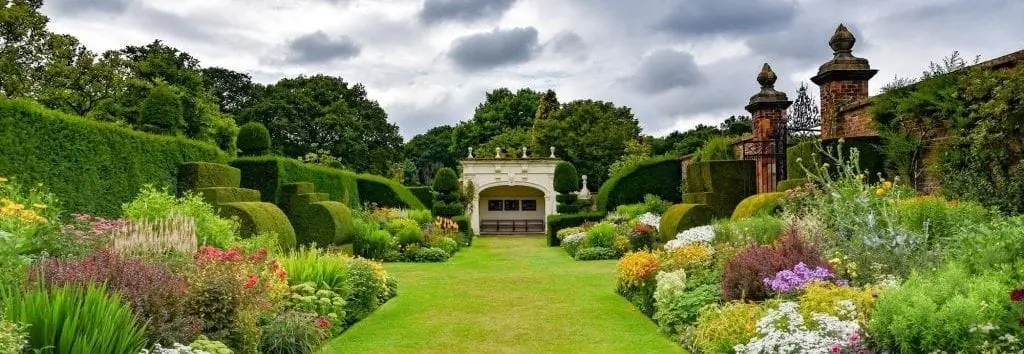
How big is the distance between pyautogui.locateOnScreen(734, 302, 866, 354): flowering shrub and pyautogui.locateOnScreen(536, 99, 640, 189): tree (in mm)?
34983

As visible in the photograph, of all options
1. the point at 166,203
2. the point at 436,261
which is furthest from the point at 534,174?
the point at 166,203

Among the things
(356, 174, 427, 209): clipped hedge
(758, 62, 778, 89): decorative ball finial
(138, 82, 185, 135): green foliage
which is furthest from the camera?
(356, 174, 427, 209): clipped hedge

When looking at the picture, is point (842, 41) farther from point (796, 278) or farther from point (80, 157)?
point (80, 157)

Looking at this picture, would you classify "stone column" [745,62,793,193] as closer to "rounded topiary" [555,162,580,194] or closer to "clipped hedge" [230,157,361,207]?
"clipped hedge" [230,157,361,207]

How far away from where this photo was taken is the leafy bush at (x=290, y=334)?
6.10m

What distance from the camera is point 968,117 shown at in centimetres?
→ 993

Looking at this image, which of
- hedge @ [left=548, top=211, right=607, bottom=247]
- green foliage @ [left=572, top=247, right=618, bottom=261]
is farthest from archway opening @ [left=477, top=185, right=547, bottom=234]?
green foliage @ [left=572, top=247, right=618, bottom=261]

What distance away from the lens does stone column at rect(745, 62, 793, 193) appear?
15.2 meters

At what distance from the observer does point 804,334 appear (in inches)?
195

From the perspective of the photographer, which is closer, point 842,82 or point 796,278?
point 796,278

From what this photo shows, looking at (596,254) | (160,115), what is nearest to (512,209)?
(596,254)

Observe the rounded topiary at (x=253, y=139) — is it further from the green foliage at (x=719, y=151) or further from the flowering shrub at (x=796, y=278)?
the flowering shrub at (x=796, y=278)

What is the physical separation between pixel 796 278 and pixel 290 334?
13.9 feet

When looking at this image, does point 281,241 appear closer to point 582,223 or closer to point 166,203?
point 166,203
